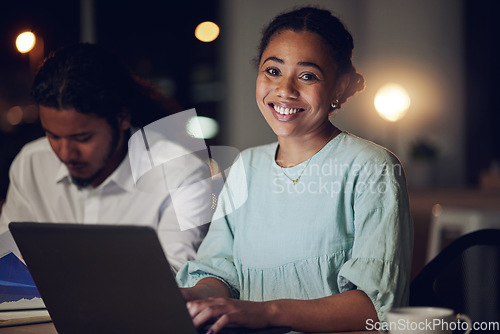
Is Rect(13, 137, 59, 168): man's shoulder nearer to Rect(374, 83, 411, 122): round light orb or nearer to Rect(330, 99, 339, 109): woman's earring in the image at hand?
Rect(330, 99, 339, 109): woman's earring

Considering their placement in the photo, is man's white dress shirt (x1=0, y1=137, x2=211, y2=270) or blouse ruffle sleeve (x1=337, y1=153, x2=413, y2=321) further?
man's white dress shirt (x1=0, y1=137, x2=211, y2=270)

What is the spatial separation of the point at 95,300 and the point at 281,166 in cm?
51

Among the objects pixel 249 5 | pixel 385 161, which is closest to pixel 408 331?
pixel 385 161

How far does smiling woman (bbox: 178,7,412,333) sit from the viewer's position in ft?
3.19

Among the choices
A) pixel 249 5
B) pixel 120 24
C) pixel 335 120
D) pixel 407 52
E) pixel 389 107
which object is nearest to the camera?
pixel 335 120

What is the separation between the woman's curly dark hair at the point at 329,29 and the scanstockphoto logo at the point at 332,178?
15cm

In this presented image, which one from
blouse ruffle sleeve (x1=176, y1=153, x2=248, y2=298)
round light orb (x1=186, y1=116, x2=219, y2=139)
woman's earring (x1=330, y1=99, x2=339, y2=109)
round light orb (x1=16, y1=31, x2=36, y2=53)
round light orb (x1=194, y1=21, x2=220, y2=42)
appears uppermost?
round light orb (x1=194, y1=21, x2=220, y2=42)

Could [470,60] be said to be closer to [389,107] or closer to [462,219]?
[389,107]

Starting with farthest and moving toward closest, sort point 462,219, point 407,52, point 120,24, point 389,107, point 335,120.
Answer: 1. point 120,24
2. point 407,52
3. point 389,107
4. point 462,219
5. point 335,120

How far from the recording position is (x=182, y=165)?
143 centimetres

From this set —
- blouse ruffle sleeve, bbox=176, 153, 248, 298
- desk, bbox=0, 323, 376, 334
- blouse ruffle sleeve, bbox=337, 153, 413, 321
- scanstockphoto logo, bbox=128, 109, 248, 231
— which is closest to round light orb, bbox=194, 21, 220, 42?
scanstockphoto logo, bbox=128, 109, 248, 231

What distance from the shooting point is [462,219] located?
2717 mm

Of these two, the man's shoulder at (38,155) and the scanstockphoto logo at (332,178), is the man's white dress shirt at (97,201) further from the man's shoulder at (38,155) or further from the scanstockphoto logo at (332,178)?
the scanstockphoto logo at (332,178)

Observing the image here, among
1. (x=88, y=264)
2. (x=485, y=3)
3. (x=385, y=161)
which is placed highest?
(x=485, y=3)
